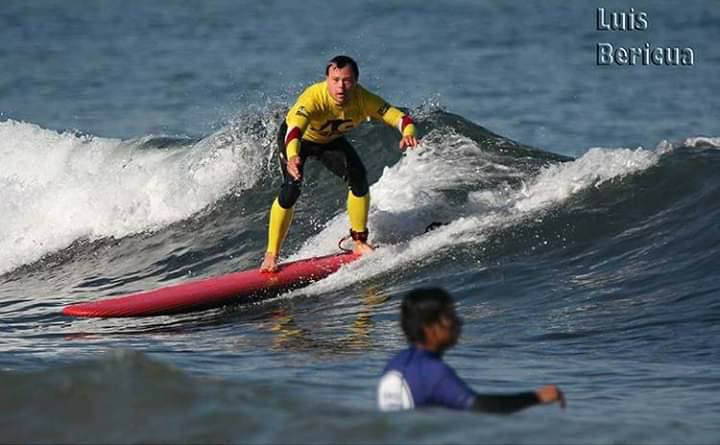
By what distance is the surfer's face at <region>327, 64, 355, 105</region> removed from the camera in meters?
10.9

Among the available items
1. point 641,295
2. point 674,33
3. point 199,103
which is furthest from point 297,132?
point 674,33

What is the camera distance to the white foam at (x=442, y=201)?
40.2 ft

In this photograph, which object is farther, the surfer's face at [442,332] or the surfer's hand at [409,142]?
the surfer's hand at [409,142]

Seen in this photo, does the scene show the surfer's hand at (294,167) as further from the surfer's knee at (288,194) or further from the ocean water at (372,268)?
the ocean water at (372,268)

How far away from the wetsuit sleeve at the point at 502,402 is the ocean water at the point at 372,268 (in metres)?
0.56

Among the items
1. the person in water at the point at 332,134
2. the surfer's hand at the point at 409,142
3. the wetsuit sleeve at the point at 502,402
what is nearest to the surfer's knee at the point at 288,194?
the person in water at the point at 332,134

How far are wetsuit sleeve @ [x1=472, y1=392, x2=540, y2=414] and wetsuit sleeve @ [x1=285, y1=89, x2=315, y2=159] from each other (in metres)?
5.78

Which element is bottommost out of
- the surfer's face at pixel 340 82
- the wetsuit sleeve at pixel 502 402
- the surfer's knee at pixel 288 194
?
the wetsuit sleeve at pixel 502 402

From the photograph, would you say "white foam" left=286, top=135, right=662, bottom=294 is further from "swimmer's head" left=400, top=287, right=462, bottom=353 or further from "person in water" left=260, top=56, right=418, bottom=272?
"swimmer's head" left=400, top=287, right=462, bottom=353

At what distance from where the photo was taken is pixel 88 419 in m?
6.30

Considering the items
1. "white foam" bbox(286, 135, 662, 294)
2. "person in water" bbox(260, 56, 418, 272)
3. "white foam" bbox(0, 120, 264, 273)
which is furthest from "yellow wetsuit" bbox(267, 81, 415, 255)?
"white foam" bbox(0, 120, 264, 273)

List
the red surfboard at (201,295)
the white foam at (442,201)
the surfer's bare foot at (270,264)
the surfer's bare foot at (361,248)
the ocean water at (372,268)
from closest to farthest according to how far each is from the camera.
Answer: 1. the ocean water at (372,268)
2. the red surfboard at (201,295)
3. the surfer's bare foot at (270,264)
4. the surfer's bare foot at (361,248)
5. the white foam at (442,201)

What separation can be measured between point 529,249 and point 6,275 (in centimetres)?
523

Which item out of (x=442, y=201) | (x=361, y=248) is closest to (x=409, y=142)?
(x=361, y=248)
